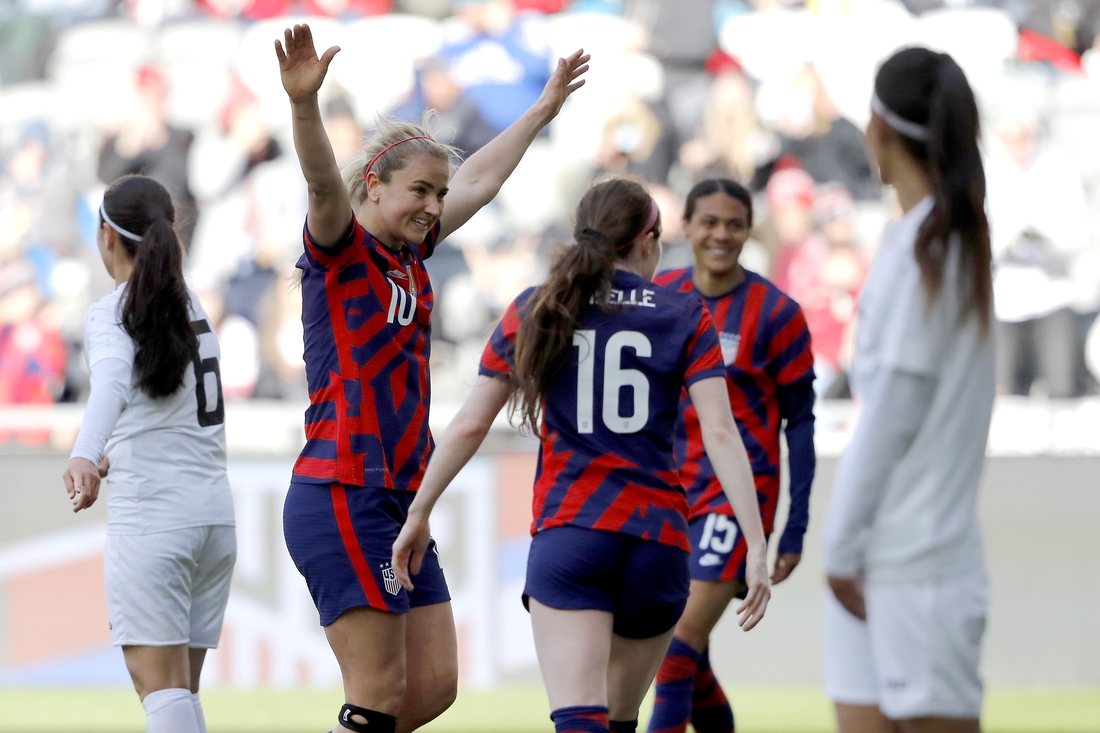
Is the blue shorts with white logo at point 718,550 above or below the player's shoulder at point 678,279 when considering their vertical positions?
below

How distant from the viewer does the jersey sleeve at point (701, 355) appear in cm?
307

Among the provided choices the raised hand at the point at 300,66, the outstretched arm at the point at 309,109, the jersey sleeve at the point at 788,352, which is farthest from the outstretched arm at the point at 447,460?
the jersey sleeve at the point at 788,352

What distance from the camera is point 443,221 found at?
3697 mm

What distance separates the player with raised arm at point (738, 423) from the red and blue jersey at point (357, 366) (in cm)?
131

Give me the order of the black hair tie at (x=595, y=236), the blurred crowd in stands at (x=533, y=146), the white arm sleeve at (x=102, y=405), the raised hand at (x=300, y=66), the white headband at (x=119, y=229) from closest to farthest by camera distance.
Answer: the raised hand at (x=300, y=66) < the black hair tie at (x=595, y=236) < the white arm sleeve at (x=102, y=405) < the white headband at (x=119, y=229) < the blurred crowd in stands at (x=533, y=146)

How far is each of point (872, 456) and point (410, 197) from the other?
154 cm

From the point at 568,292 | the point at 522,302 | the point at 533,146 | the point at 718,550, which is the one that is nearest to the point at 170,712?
the point at 522,302

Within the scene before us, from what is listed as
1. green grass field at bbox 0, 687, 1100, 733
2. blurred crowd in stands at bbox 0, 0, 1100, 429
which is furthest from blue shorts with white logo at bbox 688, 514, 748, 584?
blurred crowd in stands at bbox 0, 0, 1100, 429

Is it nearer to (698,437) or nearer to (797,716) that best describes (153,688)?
(698,437)

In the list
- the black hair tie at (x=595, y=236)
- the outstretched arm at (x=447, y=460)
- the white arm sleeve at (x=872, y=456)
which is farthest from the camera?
the black hair tie at (x=595, y=236)

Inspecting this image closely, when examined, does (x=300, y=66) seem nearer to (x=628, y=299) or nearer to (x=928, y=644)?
(x=628, y=299)

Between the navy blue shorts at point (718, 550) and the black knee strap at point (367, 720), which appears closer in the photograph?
the black knee strap at point (367, 720)

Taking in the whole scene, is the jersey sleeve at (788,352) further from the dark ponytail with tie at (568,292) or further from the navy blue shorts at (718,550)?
the dark ponytail with tie at (568,292)

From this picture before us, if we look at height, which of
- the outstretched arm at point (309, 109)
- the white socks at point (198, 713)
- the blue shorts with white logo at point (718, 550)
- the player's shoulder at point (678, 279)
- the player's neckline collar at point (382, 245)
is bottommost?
the white socks at point (198, 713)
